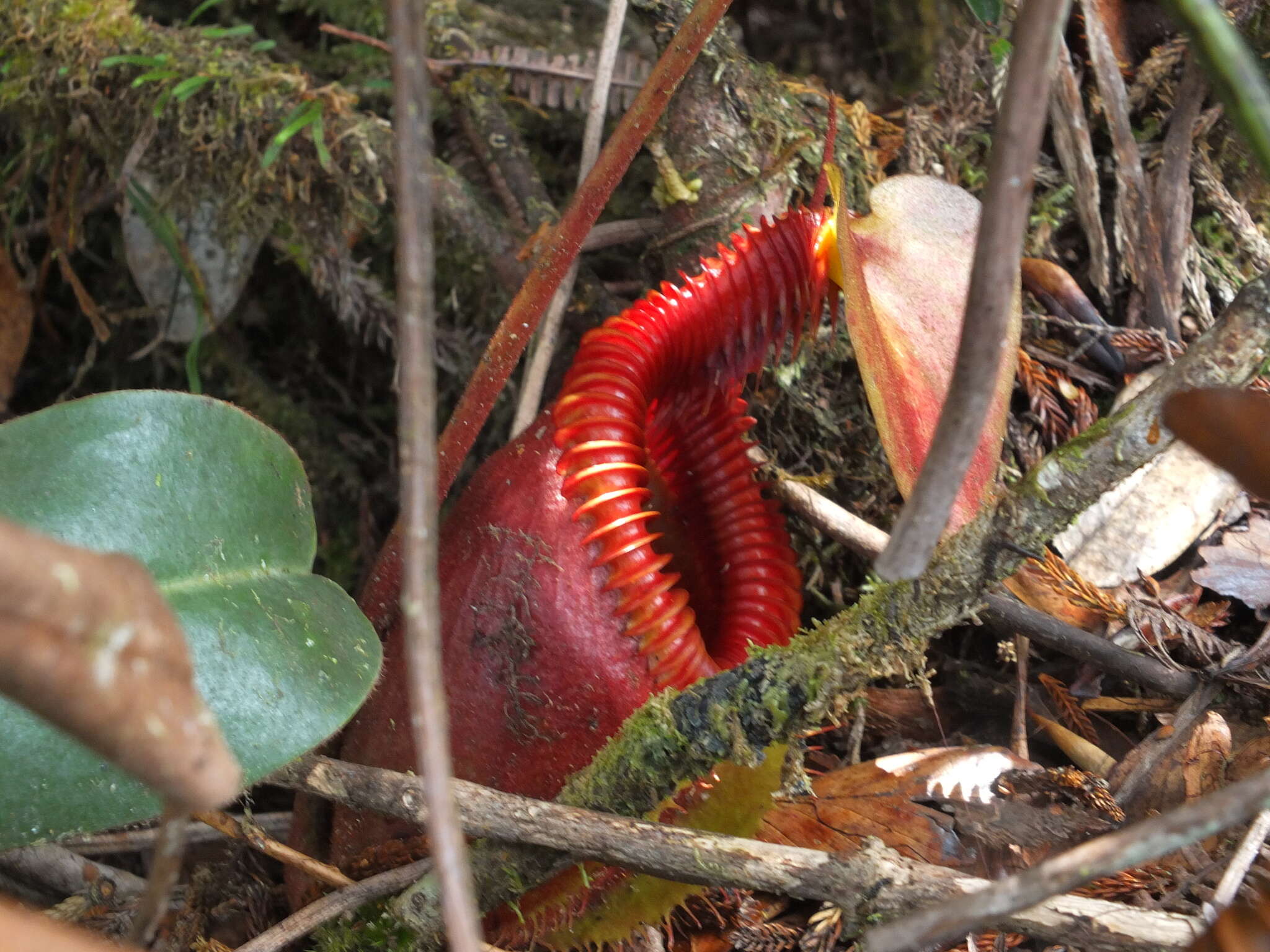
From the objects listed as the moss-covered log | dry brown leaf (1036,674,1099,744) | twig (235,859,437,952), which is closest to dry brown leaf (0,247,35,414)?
twig (235,859,437,952)

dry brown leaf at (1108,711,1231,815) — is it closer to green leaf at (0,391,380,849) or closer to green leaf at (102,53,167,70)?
green leaf at (0,391,380,849)

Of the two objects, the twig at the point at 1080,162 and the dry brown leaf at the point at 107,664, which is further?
the twig at the point at 1080,162

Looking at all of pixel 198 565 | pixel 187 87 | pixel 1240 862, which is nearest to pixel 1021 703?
pixel 1240 862

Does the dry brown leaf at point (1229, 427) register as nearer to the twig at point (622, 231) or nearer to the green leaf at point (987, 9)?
the green leaf at point (987, 9)

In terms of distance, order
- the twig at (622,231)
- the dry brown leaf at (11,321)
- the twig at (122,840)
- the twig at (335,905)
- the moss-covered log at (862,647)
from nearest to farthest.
→ the moss-covered log at (862,647), the twig at (335,905), the twig at (122,840), the twig at (622,231), the dry brown leaf at (11,321)

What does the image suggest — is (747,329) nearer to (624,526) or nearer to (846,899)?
(624,526)

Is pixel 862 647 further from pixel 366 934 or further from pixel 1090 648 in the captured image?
pixel 366 934

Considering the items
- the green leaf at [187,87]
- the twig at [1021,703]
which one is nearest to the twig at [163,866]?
the twig at [1021,703]
